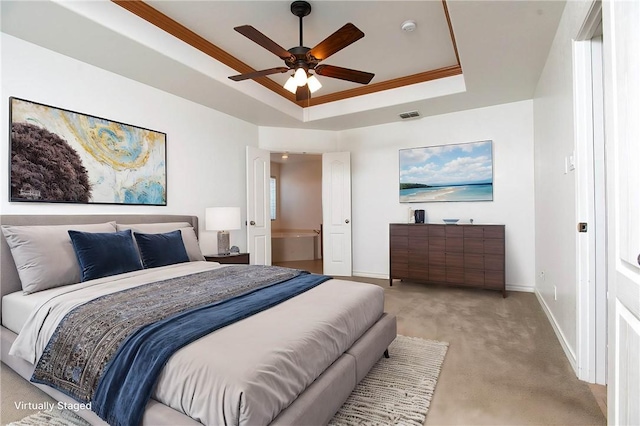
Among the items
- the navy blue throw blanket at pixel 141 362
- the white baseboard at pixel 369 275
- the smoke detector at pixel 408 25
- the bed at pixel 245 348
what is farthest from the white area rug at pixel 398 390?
the smoke detector at pixel 408 25

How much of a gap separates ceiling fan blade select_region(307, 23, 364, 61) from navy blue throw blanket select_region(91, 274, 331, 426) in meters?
1.97

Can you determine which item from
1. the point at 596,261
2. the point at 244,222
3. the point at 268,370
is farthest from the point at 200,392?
the point at 244,222

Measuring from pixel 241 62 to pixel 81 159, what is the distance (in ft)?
6.28

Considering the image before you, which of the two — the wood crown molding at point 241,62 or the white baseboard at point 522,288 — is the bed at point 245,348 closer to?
the wood crown molding at point 241,62

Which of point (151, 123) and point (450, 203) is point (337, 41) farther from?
point (450, 203)

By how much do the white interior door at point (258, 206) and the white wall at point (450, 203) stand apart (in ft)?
4.91

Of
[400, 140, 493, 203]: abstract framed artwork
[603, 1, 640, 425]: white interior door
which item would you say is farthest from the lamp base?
[603, 1, 640, 425]: white interior door

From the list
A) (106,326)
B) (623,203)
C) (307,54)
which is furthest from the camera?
(307,54)

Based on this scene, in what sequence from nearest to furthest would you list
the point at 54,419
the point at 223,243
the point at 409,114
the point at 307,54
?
the point at 54,419
the point at 307,54
the point at 223,243
the point at 409,114

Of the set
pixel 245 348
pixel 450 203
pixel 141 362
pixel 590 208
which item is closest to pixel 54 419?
pixel 141 362

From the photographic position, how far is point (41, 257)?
2.29 m

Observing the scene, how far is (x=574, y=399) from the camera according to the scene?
184 centimetres

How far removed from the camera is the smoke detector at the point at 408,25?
2.88 meters

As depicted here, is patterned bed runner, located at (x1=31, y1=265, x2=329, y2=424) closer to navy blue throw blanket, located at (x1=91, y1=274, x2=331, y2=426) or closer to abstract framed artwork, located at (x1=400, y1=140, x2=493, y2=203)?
navy blue throw blanket, located at (x1=91, y1=274, x2=331, y2=426)
